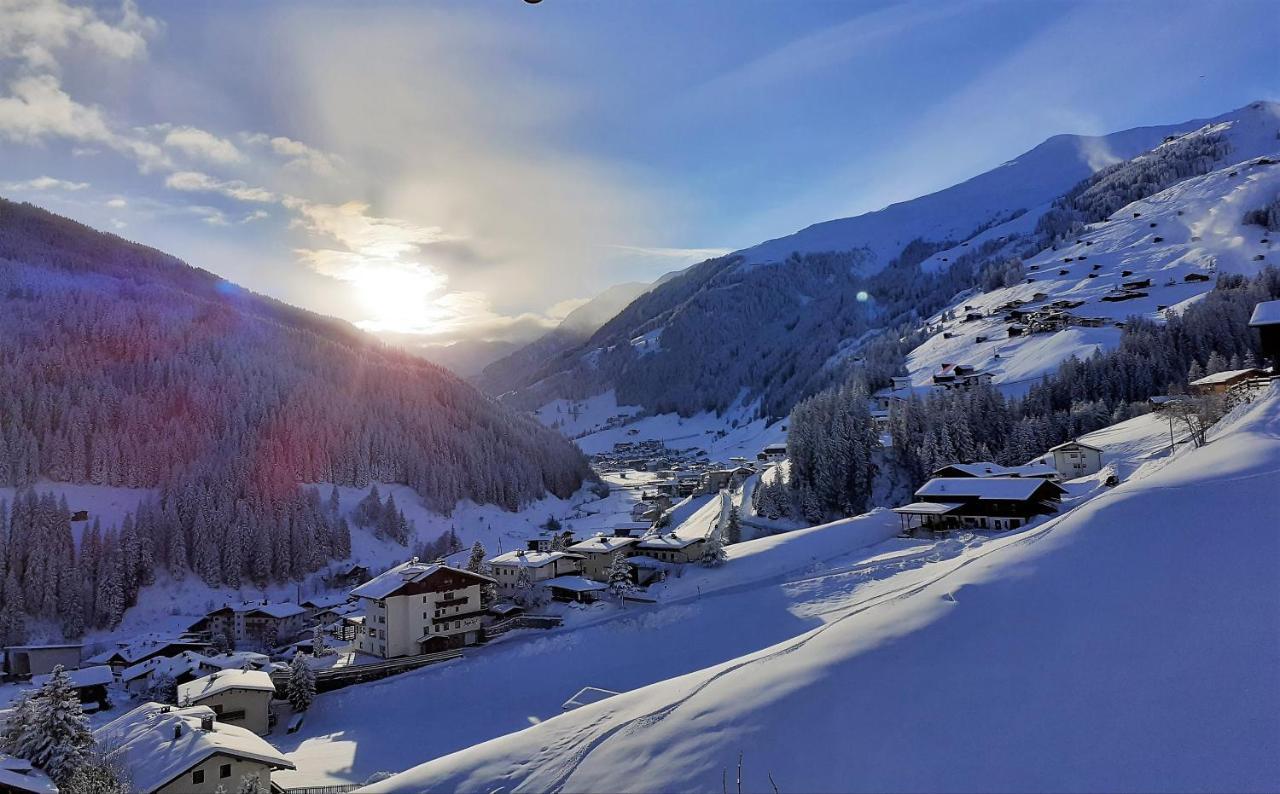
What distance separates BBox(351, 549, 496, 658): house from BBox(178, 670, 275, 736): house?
10732 mm

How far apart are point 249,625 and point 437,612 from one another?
75.7 feet

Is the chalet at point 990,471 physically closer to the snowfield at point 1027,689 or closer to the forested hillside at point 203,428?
the snowfield at point 1027,689

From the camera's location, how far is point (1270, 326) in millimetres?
32500

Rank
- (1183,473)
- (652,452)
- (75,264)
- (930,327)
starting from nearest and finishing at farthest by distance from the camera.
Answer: (1183,473), (75,264), (930,327), (652,452)

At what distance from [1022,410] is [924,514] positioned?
31061 mm

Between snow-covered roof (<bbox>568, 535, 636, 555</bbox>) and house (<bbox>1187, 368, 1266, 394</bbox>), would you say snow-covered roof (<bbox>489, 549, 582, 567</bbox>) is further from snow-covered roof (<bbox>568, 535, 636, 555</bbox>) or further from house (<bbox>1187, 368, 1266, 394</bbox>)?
house (<bbox>1187, 368, 1266, 394</bbox>)

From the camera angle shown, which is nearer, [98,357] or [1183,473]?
[1183,473]

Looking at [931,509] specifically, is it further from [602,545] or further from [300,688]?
[300,688]

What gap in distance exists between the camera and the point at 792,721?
37.1 ft

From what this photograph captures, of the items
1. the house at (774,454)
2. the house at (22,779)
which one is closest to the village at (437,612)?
the house at (22,779)

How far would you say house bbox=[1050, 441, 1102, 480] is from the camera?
172ft

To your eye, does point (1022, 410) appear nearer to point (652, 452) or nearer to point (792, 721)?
point (792, 721)

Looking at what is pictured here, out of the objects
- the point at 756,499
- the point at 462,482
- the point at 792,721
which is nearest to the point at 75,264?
the point at 462,482

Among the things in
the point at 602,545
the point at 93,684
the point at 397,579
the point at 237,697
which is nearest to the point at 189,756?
the point at 237,697
